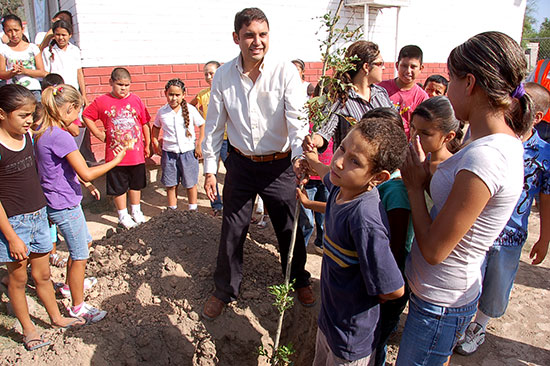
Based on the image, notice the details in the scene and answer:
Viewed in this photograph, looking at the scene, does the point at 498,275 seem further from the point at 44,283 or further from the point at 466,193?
the point at 44,283

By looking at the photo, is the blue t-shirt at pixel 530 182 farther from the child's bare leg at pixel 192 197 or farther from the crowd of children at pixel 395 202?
→ the child's bare leg at pixel 192 197

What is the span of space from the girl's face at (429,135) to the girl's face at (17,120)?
249cm

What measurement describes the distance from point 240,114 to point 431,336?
1886 millimetres

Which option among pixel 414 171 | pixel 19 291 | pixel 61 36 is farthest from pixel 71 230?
pixel 61 36

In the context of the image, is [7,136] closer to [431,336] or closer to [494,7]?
[431,336]

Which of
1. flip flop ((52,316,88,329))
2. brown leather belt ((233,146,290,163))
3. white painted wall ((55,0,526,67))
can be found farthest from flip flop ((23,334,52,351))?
white painted wall ((55,0,526,67))

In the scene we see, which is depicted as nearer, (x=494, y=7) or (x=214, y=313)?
(x=214, y=313)

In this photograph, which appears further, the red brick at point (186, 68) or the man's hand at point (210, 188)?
the red brick at point (186, 68)

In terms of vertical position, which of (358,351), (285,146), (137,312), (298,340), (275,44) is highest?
(275,44)

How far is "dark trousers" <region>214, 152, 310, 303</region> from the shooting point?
115 inches

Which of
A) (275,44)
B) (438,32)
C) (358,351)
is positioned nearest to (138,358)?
(358,351)

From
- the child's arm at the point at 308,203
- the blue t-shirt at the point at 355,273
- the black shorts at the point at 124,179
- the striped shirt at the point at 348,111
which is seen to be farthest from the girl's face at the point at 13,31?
the blue t-shirt at the point at 355,273

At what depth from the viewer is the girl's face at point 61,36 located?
5.23m

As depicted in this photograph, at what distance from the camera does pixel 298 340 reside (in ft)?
10.3
